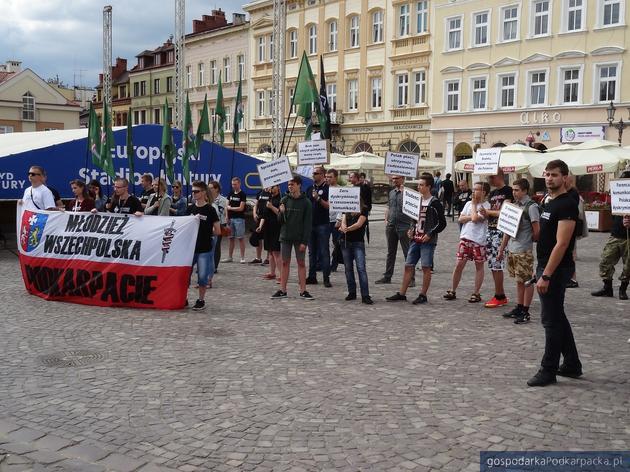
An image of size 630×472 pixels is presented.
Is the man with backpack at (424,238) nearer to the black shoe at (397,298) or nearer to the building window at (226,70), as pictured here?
the black shoe at (397,298)

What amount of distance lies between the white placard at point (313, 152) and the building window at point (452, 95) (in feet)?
92.4

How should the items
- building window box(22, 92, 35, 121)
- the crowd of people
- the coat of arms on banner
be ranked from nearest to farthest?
the crowd of people
the coat of arms on banner
building window box(22, 92, 35, 121)

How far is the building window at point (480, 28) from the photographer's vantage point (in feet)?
123

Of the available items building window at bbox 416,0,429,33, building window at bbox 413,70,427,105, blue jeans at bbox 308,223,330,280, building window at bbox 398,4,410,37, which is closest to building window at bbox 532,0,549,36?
building window at bbox 416,0,429,33

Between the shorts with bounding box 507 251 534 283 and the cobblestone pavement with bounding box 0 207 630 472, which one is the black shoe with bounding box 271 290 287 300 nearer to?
the cobblestone pavement with bounding box 0 207 630 472

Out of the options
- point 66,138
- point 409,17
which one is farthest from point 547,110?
point 66,138

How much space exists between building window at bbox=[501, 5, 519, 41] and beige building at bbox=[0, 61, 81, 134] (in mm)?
46644

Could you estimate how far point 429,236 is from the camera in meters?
9.92

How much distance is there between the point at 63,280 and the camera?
10.1 m

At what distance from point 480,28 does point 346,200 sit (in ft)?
100

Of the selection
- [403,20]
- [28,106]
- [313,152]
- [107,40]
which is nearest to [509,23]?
[403,20]

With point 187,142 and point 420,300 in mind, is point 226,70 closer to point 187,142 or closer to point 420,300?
point 187,142

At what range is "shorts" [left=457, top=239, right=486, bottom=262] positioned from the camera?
391 inches

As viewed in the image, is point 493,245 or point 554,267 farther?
point 493,245
